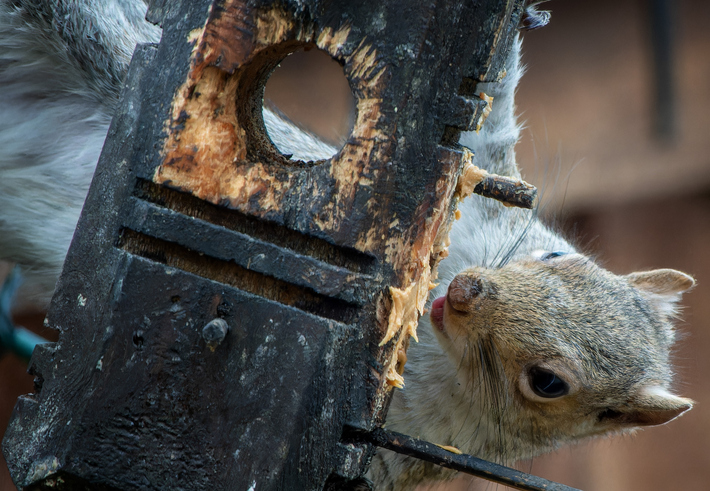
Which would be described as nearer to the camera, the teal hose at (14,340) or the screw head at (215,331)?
the screw head at (215,331)

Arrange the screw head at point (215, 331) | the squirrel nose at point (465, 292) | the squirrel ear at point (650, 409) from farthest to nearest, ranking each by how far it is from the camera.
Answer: the squirrel ear at point (650, 409)
the squirrel nose at point (465, 292)
the screw head at point (215, 331)

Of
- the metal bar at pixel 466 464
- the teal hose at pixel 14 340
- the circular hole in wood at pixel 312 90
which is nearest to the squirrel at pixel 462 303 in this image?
the teal hose at pixel 14 340

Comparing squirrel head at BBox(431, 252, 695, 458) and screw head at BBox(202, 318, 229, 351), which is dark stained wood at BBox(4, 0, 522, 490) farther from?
squirrel head at BBox(431, 252, 695, 458)

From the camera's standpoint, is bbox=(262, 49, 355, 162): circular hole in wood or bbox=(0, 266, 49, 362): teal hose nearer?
bbox=(0, 266, 49, 362): teal hose

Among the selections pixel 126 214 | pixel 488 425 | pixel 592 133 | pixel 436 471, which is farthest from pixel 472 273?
pixel 592 133

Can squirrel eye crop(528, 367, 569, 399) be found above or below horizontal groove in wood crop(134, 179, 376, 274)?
below

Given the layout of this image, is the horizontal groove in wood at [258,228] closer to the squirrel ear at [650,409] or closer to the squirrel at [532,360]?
the squirrel at [532,360]

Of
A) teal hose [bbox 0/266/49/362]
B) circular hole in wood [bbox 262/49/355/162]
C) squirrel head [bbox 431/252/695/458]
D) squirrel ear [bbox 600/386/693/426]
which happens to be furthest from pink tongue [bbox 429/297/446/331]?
circular hole in wood [bbox 262/49/355/162]
